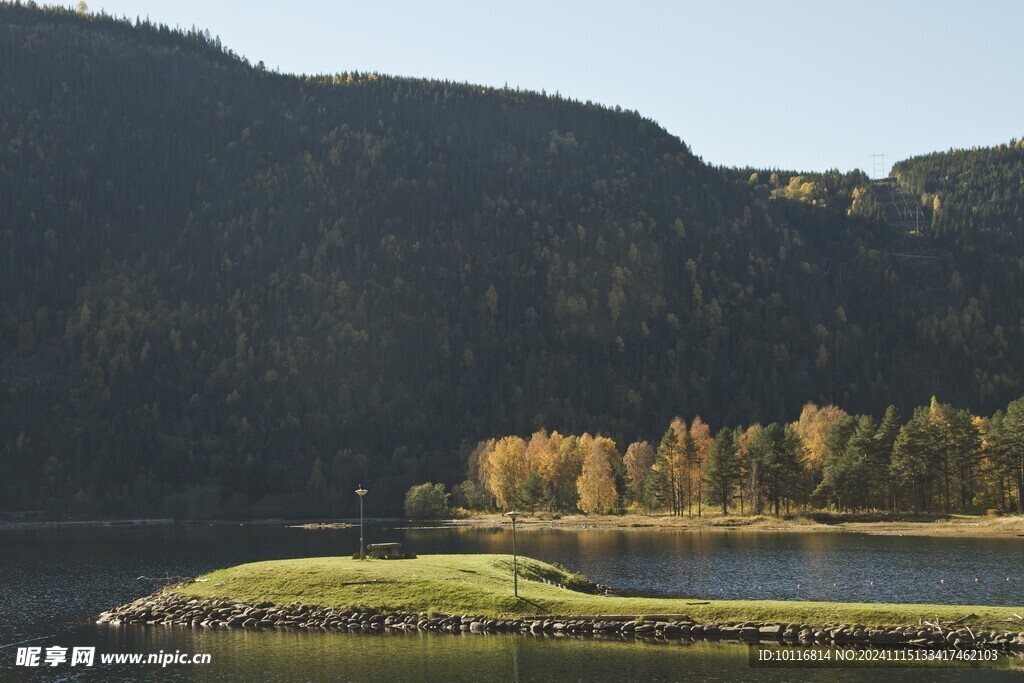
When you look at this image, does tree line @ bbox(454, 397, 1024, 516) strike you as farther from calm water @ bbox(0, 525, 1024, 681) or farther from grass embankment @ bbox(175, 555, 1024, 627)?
grass embankment @ bbox(175, 555, 1024, 627)

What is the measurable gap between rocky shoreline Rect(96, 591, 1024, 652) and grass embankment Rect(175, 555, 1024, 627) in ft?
2.89

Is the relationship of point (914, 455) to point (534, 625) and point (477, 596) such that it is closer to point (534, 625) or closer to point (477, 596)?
point (477, 596)

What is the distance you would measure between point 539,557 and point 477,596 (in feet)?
142

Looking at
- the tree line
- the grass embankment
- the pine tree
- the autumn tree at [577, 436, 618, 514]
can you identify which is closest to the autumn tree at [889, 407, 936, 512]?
the tree line

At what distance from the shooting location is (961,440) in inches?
6417

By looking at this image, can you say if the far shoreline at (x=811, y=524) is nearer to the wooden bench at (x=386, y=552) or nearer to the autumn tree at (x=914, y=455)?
the autumn tree at (x=914, y=455)

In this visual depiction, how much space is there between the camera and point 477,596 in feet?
243

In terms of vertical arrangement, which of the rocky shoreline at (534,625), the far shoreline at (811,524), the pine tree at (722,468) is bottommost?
the far shoreline at (811,524)

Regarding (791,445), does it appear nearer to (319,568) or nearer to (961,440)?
(961,440)

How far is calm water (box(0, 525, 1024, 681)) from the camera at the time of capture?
5938cm

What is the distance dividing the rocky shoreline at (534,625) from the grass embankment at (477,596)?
88cm

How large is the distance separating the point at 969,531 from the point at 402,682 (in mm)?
107724

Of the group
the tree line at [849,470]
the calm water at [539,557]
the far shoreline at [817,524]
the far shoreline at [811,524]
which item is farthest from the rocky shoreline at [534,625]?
the tree line at [849,470]

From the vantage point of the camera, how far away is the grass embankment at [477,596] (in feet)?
212
